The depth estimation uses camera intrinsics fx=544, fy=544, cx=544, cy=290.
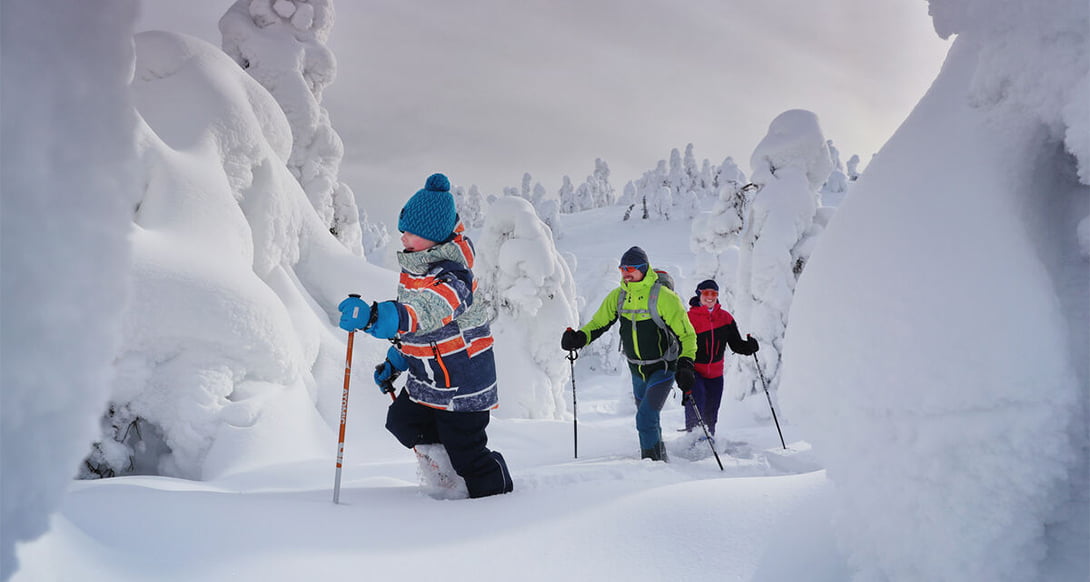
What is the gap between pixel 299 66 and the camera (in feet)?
38.5

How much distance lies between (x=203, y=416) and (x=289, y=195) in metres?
4.17

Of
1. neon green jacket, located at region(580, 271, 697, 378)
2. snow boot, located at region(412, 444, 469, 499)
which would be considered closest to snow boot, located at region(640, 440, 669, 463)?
neon green jacket, located at region(580, 271, 697, 378)

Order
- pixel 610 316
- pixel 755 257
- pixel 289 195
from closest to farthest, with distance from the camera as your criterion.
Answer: pixel 610 316, pixel 289 195, pixel 755 257

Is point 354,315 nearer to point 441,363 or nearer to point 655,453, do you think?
point 441,363

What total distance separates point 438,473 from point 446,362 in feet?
2.19

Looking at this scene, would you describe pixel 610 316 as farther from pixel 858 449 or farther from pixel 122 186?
pixel 122 186

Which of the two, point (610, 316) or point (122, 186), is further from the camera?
point (610, 316)

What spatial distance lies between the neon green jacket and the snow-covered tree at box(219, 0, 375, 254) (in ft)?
29.7

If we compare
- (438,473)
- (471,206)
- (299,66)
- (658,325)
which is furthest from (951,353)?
(471,206)

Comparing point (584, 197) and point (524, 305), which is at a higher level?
point (584, 197)

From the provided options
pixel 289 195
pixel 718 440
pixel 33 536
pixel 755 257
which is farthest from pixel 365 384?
pixel 755 257

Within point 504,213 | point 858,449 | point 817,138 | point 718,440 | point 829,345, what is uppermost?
point 817,138

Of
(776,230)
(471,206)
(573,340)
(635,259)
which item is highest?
(471,206)

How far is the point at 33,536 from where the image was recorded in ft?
3.24
